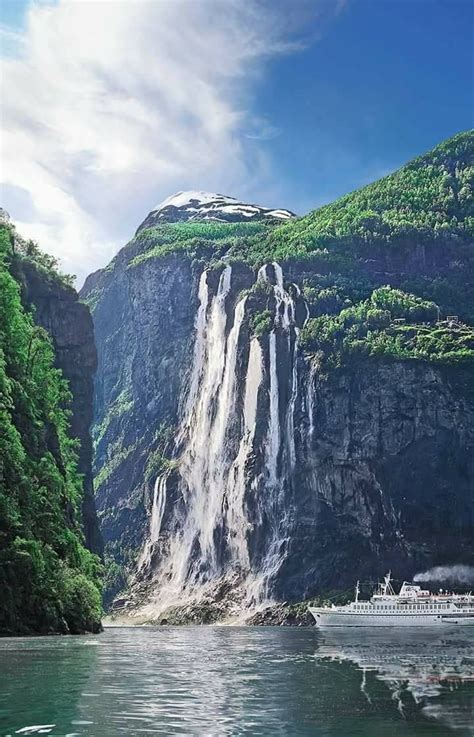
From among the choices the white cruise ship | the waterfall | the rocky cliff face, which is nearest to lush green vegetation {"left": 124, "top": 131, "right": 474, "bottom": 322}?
the waterfall

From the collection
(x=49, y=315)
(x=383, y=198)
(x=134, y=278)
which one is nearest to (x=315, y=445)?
(x=49, y=315)

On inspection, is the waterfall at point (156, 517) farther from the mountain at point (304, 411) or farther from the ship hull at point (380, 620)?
the ship hull at point (380, 620)

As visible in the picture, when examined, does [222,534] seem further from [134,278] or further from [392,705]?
[392,705]

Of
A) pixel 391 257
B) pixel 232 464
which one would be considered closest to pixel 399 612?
pixel 232 464

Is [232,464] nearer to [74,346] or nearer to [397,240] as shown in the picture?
[74,346]

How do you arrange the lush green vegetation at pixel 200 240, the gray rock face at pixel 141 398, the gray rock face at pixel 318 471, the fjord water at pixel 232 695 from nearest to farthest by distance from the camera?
the fjord water at pixel 232 695, the gray rock face at pixel 318 471, the gray rock face at pixel 141 398, the lush green vegetation at pixel 200 240

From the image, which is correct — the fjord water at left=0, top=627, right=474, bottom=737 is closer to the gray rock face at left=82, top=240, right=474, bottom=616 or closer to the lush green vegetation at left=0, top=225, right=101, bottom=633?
the lush green vegetation at left=0, top=225, right=101, bottom=633

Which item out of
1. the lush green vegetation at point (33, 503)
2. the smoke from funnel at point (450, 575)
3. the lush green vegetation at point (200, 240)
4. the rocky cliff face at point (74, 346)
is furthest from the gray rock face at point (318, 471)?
the lush green vegetation at point (33, 503)
